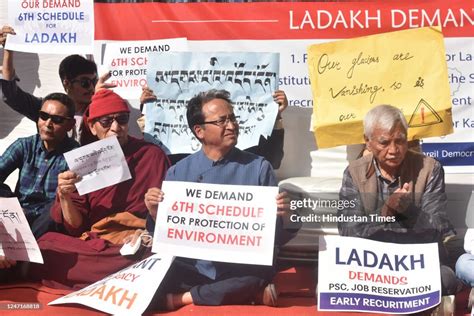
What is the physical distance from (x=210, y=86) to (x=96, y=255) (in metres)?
1.15

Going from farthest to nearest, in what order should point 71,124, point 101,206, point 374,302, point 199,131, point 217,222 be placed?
point 71,124 < point 101,206 < point 199,131 < point 217,222 < point 374,302

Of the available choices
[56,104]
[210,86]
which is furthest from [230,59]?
[56,104]

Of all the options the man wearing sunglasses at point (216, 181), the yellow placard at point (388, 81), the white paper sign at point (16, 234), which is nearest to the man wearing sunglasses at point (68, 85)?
the white paper sign at point (16, 234)

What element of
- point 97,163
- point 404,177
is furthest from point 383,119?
point 97,163

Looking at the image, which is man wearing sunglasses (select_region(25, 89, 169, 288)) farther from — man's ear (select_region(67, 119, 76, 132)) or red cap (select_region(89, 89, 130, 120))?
man's ear (select_region(67, 119, 76, 132))

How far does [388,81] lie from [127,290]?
184 cm

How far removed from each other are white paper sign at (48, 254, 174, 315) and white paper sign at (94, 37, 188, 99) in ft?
3.32

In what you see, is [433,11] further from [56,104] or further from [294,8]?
[56,104]

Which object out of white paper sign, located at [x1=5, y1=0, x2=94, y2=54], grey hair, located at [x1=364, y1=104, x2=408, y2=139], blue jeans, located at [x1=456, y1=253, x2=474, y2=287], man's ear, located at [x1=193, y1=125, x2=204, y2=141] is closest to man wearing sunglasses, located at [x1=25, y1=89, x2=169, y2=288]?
man's ear, located at [x1=193, y1=125, x2=204, y2=141]

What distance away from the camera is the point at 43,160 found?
5.41 meters

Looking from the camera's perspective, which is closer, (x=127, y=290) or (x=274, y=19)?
(x=127, y=290)

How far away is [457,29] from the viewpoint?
5.27 meters

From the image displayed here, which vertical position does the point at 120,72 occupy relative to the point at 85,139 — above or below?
above

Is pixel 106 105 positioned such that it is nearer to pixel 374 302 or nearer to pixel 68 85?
pixel 68 85
